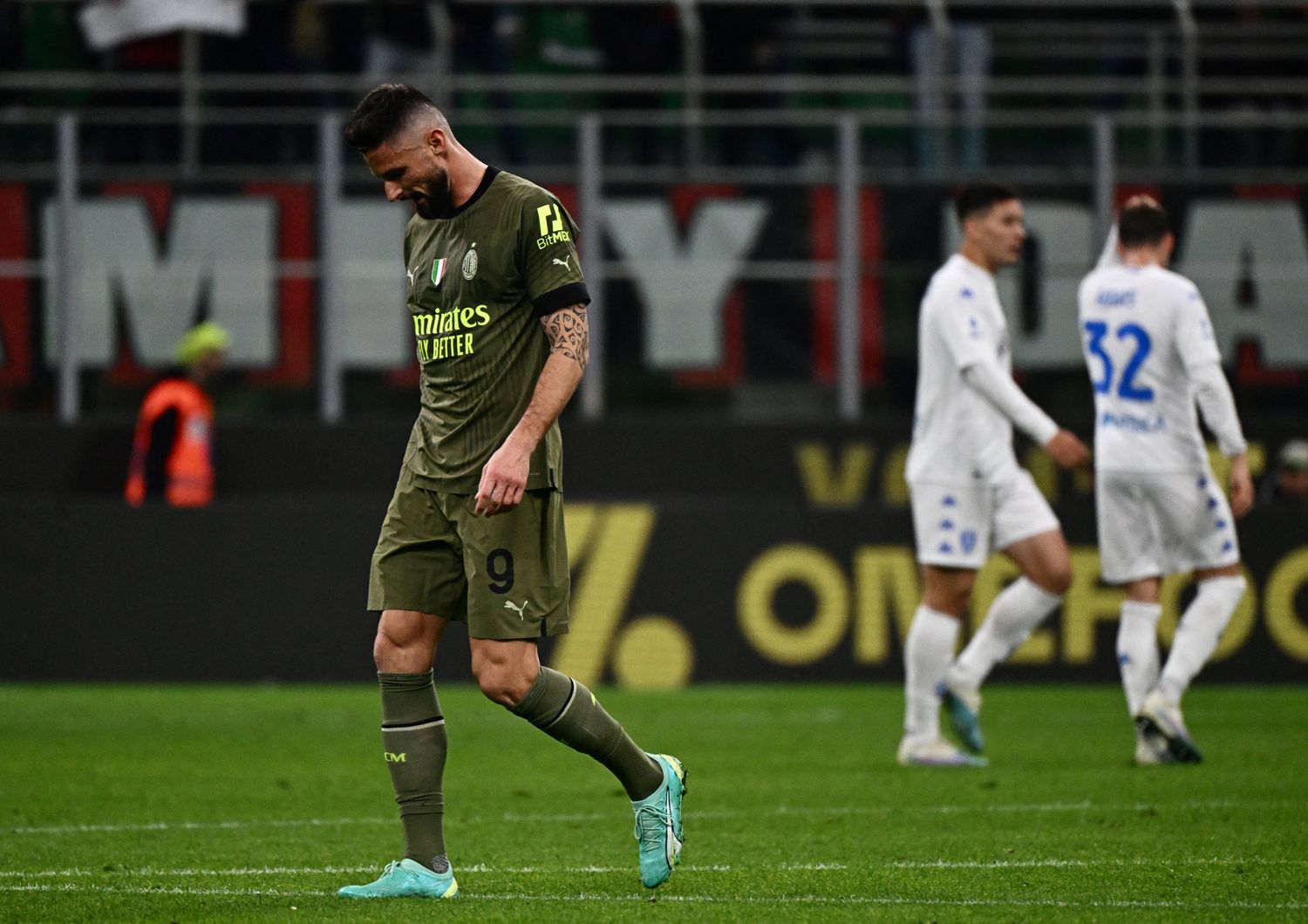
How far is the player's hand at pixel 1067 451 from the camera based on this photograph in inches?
318

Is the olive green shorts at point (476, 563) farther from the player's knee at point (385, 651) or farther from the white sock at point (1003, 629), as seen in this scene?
the white sock at point (1003, 629)

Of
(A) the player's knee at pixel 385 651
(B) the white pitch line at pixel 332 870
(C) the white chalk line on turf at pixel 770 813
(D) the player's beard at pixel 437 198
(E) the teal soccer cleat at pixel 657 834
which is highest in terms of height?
(D) the player's beard at pixel 437 198

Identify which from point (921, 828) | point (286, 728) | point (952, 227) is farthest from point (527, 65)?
point (921, 828)

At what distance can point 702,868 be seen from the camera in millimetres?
5930

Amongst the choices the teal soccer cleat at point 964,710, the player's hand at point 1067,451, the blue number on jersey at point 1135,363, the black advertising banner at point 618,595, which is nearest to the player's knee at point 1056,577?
the teal soccer cleat at point 964,710

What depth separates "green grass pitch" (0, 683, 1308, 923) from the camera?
5285 millimetres

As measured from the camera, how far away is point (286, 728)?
10.7 meters

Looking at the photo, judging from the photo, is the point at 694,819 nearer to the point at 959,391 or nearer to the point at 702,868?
the point at 702,868

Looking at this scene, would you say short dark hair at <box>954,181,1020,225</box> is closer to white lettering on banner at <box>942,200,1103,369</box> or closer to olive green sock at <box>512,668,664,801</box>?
olive green sock at <box>512,668,664,801</box>

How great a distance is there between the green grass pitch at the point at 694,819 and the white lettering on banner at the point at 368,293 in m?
4.14

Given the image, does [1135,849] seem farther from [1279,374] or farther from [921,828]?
[1279,374]

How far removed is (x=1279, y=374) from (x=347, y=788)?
971 centimetres

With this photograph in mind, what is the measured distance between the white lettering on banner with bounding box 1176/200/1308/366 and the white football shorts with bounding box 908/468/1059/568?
7.35 m

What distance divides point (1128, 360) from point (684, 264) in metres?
7.34
